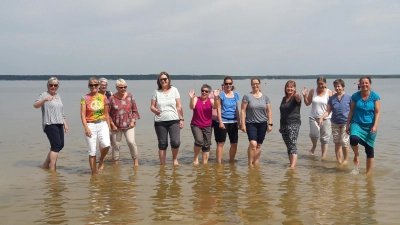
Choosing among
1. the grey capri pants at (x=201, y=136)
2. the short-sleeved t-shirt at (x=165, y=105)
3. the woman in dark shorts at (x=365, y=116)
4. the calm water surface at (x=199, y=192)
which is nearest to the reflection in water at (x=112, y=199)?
the calm water surface at (x=199, y=192)

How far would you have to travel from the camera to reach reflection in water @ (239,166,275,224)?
5.67 m

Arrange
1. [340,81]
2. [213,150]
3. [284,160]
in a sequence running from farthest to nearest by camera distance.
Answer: [213,150]
[284,160]
[340,81]

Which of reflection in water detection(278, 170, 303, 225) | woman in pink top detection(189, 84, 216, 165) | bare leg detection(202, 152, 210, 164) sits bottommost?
reflection in water detection(278, 170, 303, 225)

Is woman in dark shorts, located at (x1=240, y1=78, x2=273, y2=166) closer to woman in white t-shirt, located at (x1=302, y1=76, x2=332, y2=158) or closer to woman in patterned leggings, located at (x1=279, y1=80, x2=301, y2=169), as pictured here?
woman in patterned leggings, located at (x1=279, y1=80, x2=301, y2=169)

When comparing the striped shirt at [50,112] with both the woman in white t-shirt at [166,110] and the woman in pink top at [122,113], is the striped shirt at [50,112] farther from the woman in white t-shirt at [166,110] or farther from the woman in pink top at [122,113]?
the woman in white t-shirt at [166,110]

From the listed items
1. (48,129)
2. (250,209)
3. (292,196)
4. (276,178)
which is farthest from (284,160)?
(48,129)

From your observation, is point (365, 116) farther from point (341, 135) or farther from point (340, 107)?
point (341, 135)

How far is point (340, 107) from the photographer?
30.2 ft

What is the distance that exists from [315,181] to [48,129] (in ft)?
15.8

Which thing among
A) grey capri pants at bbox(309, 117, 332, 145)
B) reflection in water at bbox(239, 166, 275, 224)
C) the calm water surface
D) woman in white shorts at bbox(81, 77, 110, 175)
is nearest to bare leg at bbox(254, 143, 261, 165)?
the calm water surface

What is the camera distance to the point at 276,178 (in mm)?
8008

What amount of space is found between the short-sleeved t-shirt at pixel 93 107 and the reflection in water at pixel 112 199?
3.50ft

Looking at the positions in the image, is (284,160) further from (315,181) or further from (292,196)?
(292,196)

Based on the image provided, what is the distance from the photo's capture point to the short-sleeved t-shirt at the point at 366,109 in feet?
25.6
